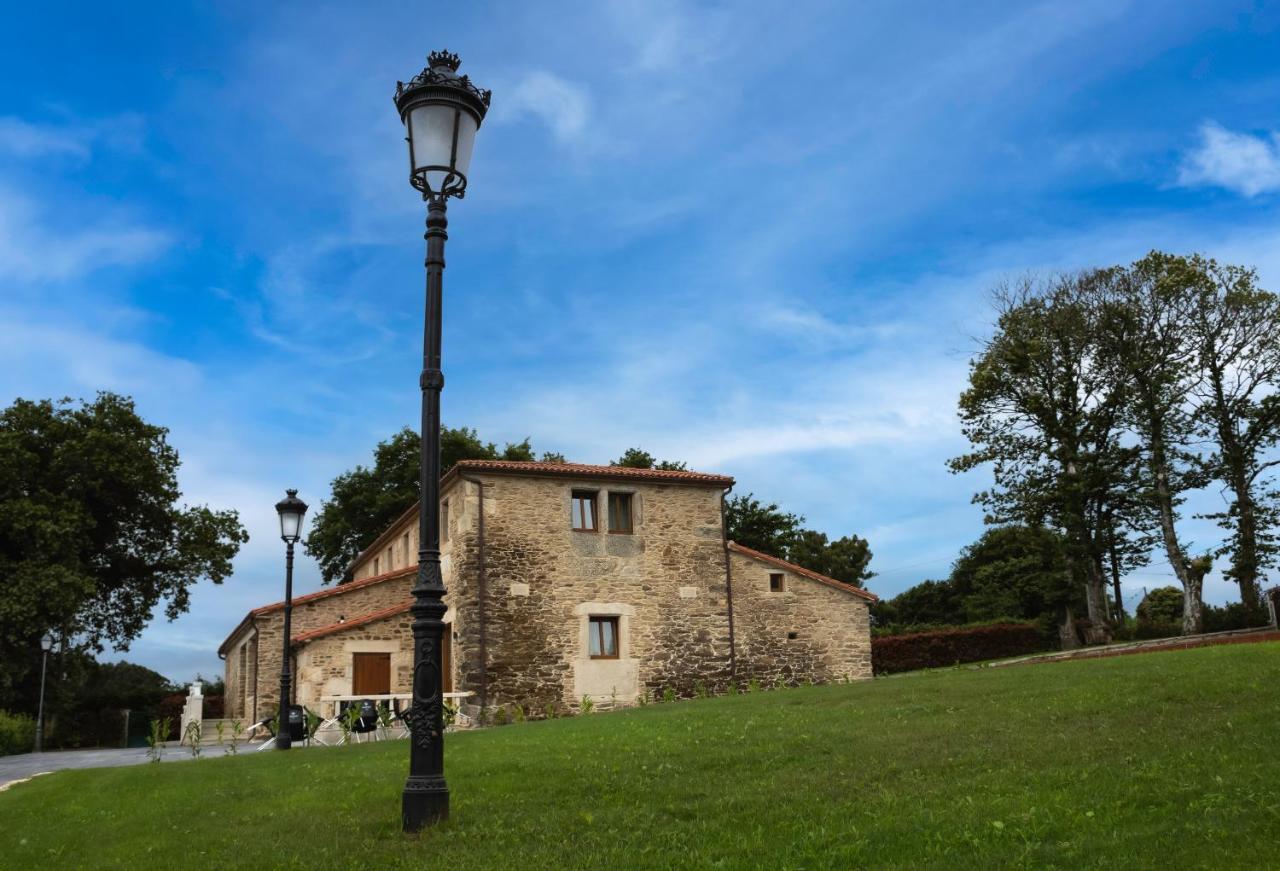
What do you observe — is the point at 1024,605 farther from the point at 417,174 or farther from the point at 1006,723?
the point at 417,174

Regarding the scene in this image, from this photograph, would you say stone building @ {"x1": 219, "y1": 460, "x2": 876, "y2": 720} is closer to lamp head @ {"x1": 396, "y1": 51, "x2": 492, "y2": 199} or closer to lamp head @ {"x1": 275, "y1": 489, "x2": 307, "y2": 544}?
lamp head @ {"x1": 275, "y1": 489, "x2": 307, "y2": 544}

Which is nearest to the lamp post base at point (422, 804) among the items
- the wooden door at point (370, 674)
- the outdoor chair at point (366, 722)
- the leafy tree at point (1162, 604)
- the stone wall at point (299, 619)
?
the outdoor chair at point (366, 722)

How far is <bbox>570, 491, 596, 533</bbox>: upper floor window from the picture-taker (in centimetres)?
2647

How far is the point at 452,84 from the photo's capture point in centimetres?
770

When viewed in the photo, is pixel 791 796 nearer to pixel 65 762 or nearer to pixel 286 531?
pixel 286 531

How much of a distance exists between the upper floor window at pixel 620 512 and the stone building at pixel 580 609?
0.04m

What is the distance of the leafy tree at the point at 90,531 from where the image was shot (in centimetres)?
3166

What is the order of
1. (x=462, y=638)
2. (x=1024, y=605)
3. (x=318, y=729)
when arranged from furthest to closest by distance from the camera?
(x=1024, y=605), (x=462, y=638), (x=318, y=729)

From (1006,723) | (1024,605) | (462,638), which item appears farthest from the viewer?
(1024,605)

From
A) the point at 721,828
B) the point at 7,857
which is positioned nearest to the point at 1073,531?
the point at 721,828

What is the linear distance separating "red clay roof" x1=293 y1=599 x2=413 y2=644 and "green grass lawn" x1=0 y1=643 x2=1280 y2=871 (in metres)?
10.5

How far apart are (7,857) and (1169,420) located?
37283mm

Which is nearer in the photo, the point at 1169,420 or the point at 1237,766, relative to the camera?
the point at 1237,766

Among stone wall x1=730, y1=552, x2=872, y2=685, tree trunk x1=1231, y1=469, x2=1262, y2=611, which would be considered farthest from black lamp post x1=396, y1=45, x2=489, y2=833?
tree trunk x1=1231, y1=469, x2=1262, y2=611
